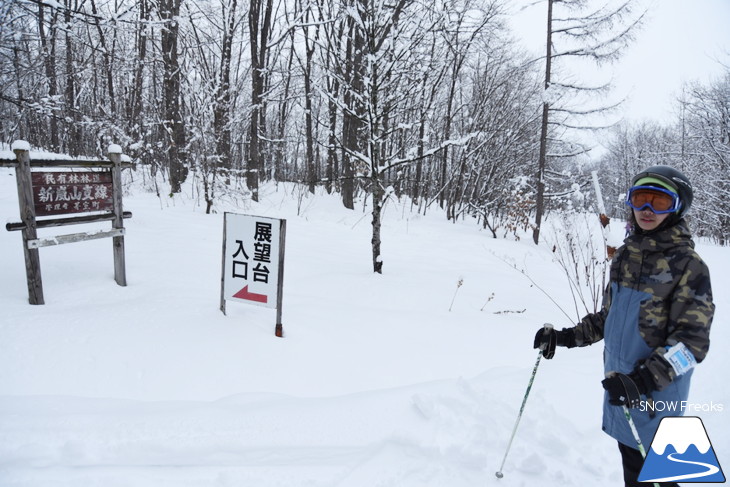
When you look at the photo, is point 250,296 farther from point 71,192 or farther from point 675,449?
point 675,449

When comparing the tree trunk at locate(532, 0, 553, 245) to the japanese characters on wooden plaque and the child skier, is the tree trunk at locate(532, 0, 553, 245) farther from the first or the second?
the japanese characters on wooden plaque

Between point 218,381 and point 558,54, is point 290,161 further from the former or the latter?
point 218,381

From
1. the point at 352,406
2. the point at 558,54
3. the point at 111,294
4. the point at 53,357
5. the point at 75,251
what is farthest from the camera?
the point at 558,54

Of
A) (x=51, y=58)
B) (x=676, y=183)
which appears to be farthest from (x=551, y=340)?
(x=51, y=58)

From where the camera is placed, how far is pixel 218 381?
3.27 m

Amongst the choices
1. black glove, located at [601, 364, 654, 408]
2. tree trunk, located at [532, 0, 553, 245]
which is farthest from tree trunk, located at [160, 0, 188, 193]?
black glove, located at [601, 364, 654, 408]

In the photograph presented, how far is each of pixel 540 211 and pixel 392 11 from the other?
9642 millimetres

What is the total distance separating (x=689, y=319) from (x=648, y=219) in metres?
0.50

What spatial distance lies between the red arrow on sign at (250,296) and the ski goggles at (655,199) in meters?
3.36

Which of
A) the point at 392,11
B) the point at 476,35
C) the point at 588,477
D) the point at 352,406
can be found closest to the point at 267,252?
the point at 352,406

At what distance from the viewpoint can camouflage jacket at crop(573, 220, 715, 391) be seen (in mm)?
1702

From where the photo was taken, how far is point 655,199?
1.88m

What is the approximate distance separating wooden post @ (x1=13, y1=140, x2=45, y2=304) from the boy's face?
499 cm

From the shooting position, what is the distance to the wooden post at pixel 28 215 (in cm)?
378
